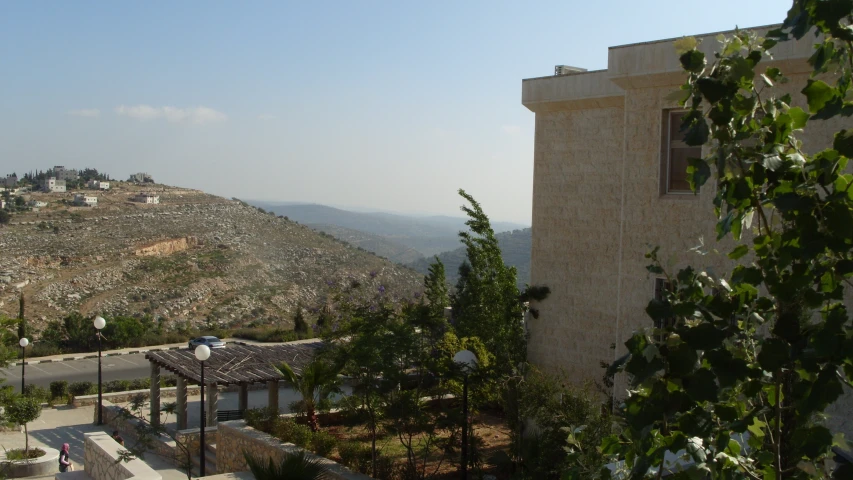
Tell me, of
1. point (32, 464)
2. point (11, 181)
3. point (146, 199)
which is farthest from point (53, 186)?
point (32, 464)

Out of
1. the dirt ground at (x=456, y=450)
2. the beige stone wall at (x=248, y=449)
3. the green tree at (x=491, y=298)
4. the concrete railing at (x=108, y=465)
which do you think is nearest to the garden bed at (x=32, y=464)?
the concrete railing at (x=108, y=465)

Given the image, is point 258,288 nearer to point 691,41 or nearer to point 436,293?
point 436,293

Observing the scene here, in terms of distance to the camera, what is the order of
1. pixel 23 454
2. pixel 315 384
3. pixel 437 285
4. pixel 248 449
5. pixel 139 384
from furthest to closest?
pixel 139 384
pixel 437 285
pixel 23 454
pixel 315 384
pixel 248 449

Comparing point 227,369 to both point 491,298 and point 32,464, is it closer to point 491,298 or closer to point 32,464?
point 32,464

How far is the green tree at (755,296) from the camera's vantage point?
7.68ft

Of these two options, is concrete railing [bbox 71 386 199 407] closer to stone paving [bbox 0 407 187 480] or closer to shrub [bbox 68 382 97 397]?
stone paving [bbox 0 407 187 480]

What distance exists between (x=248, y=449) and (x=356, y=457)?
8.56 ft

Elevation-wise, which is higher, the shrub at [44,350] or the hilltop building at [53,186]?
the hilltop building at [53,186]

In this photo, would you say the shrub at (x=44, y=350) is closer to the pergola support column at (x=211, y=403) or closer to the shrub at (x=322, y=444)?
the pergola support column at (x=211, y=403)

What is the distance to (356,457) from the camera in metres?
11.8

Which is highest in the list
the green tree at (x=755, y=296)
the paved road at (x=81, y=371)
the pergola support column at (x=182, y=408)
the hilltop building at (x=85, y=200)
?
the hilltop building at (x=85, y=200)

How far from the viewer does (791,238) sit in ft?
8.27

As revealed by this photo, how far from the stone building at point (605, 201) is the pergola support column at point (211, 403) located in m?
8.34

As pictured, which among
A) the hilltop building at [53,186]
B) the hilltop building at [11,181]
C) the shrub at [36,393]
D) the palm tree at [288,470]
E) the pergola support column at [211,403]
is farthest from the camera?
the hilltop building at [11,181]
